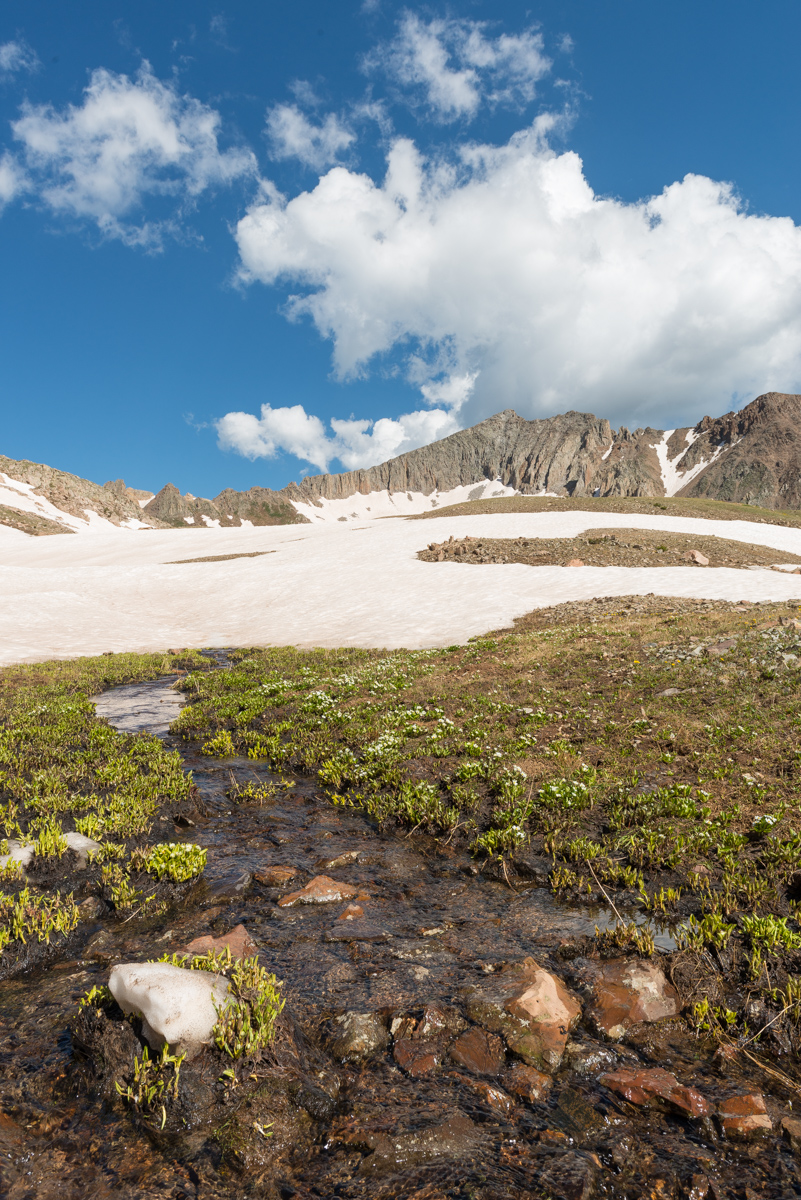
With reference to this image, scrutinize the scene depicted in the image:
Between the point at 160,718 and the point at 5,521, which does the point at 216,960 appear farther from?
the point at 5,521

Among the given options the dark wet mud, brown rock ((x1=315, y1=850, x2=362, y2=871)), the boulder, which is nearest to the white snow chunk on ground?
brown rock ((x1=315, y1=850, x2=362, y2=871))

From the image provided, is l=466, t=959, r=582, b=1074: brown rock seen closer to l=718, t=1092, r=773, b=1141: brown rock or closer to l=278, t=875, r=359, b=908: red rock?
l=718, t=1092, r=773, b=1141: brown rock

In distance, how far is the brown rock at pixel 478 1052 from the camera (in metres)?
4.60

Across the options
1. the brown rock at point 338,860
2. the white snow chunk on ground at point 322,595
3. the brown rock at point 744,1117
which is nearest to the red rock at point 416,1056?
the brown rock at point 744,1117

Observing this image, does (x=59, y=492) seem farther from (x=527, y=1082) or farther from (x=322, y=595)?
(x=527, y=1082)

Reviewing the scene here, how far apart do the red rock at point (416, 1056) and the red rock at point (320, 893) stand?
8.62ft

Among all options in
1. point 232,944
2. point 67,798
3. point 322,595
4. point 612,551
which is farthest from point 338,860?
point 612,551

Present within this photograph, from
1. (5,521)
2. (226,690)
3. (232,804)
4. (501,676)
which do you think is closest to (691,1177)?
(232,804)

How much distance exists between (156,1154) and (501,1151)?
2.54 meters

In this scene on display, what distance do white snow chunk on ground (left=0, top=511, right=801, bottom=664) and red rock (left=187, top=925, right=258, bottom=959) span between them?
19.3 meters

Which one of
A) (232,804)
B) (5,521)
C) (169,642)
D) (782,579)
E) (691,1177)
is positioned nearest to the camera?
(691,1177)

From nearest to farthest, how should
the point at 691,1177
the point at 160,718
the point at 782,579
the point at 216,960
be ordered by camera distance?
the point at 691,1177 → the point at 216,960 → the point at 160,718 → the point at 782,579

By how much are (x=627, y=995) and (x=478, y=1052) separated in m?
1.74

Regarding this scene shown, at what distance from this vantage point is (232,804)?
1074 cm
